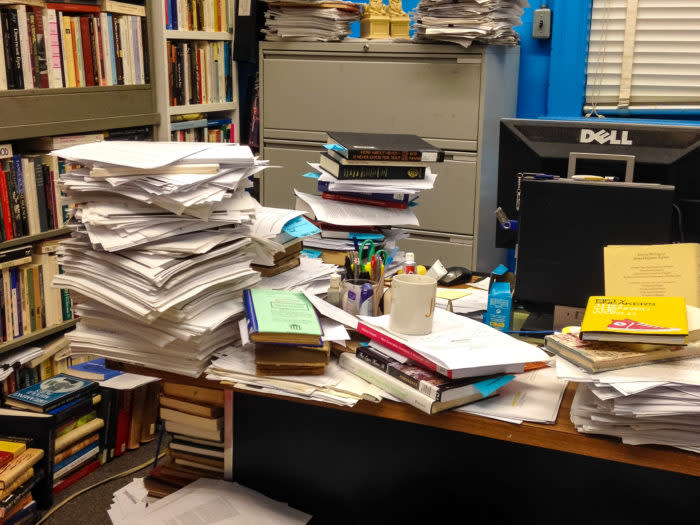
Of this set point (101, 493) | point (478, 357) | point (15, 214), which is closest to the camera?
point (478, 357)

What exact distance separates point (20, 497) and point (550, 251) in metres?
1.61

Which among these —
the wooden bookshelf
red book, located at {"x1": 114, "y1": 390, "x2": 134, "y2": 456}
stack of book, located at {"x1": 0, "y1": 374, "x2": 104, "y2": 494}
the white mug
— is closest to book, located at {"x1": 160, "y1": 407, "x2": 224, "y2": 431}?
the white mug

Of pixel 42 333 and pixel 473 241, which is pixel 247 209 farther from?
pixel 473 241

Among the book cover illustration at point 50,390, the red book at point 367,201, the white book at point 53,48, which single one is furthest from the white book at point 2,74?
the red book at point 367,201

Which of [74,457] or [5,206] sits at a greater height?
[5,206]

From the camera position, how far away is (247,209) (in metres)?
1.44

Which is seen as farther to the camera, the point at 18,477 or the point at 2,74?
the point at 2,74

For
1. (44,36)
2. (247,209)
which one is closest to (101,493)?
(247,209)

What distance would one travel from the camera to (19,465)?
205 centimetres

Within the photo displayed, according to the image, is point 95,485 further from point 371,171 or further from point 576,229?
point 576,229

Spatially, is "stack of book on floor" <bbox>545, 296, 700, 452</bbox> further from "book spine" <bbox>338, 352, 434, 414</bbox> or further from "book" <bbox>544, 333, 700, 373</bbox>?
"book spine" <bbox>338, 352, 434, 414</bbox>

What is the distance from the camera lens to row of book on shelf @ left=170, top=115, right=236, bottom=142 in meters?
3.12

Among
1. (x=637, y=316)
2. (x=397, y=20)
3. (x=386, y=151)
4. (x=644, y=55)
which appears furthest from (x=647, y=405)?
(x=644, y=55)

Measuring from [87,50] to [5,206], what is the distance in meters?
0.65
